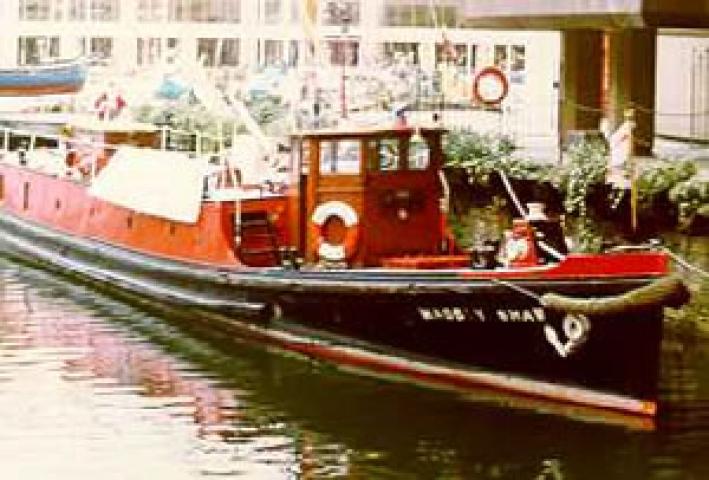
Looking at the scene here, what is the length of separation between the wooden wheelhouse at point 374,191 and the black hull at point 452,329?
31.9 inches

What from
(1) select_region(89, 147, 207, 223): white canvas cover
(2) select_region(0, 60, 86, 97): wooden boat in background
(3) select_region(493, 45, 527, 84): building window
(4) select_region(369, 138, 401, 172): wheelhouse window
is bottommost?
(1) select_region(89, 147, 207, 223): white canvas cover

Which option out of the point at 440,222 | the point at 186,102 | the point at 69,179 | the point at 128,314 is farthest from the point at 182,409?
the point at 186,102

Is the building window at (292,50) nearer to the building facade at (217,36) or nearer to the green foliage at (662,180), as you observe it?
the building facade at (217,36)

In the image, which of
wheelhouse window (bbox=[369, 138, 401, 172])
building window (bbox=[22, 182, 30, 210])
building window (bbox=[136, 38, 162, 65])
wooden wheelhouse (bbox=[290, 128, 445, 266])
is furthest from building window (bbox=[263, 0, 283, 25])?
wheelhouse window (bbox=[369, 138, 401, 172])

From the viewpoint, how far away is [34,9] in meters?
48.2

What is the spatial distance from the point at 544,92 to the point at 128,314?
15.5 m

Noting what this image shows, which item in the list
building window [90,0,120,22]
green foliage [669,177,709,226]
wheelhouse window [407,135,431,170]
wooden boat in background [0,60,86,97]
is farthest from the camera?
building window [90,0,120,22]

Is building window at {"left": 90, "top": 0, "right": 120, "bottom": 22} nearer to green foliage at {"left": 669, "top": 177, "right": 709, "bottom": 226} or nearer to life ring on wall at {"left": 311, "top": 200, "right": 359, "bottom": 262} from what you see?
life ring on wall at {"left": 311, "top": 200, "right": 359, "bottom": 262}

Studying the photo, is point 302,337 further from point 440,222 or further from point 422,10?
point 422,10

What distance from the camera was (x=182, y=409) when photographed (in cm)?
1539

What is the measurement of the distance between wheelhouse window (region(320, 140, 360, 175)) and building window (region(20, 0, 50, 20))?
3190 cm

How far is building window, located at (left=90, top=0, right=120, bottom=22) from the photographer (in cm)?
4769

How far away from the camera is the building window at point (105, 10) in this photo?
47.7 meters

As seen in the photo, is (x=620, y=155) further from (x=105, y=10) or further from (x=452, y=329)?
(x=105, y=10)
